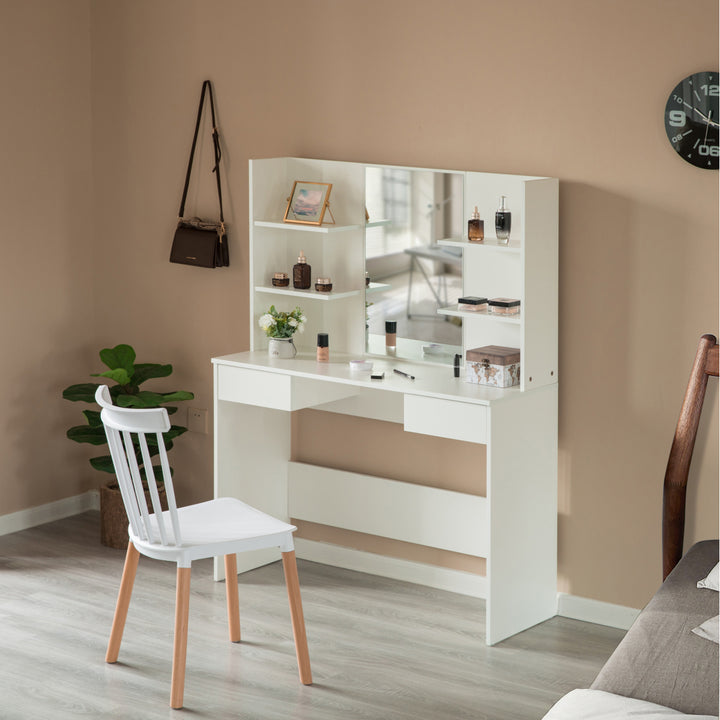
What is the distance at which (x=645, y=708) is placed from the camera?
2.13m

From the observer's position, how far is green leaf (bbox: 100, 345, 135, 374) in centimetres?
427

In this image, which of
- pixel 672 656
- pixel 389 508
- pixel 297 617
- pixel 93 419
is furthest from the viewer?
pixel 93 419

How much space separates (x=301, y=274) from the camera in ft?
12.7

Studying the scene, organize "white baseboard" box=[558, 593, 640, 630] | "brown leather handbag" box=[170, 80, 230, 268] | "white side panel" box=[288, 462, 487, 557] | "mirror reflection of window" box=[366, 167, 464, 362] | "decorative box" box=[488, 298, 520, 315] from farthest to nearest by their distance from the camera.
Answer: "brown leather handbag" box=[170, 80, 230, 268]
"white side panel" box=[288, 462, 487, 557]
"mirror reflection of window" box=[366, 167, 464, 362]
"white baseboard" box=[558, 593, 640, 630]
"decorative box" box=[488, 298, 520, 315]

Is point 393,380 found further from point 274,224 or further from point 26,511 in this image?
point 26,511

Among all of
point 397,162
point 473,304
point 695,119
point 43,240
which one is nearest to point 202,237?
point 43,240

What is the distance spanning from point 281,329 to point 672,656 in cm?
184

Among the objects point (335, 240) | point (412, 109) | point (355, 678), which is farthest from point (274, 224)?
point (355, 678)

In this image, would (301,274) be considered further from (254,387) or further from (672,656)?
(672,656)

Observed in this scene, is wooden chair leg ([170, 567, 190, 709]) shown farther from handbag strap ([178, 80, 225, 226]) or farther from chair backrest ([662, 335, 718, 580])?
handbag strap ([178, 80, 225, 226])

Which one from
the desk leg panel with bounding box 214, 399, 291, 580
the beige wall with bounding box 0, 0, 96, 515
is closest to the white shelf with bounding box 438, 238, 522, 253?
the desk leg panel with bounding box 214, 399, 291, 580

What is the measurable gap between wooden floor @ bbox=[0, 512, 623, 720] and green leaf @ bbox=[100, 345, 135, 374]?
0.72m

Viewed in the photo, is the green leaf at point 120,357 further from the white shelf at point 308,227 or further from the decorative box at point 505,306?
the decorative box at point 505,306

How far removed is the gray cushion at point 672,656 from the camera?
2.28 m
